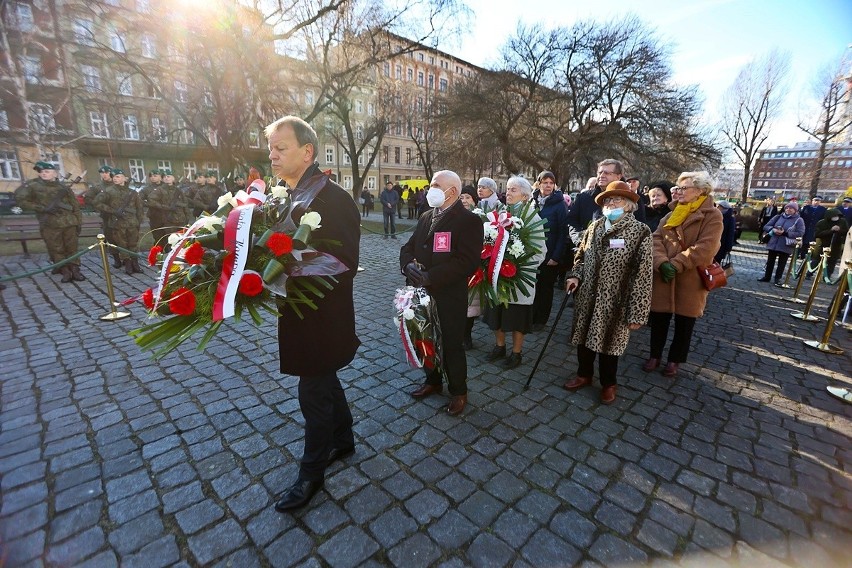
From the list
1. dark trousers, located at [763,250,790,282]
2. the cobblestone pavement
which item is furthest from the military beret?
dark trousers, located at [763,250,790,282]

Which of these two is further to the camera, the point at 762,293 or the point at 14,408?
the point at 762,293

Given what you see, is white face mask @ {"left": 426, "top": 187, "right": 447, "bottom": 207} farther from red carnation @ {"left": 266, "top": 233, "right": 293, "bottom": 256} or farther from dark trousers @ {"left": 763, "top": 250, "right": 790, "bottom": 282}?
dark trousers @ {"left": 763, "top": 250, "right": 790, "bottom": 282}

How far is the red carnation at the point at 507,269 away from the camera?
4.07m

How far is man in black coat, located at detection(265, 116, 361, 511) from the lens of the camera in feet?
7.30

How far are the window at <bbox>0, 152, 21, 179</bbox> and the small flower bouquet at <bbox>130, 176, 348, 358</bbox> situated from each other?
37.9 m

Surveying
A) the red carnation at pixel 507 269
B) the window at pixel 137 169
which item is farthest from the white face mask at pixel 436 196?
the window at pixel 137 169

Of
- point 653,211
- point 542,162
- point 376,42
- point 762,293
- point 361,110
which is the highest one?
point 361,110

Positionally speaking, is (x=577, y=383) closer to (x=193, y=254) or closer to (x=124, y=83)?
(x=193, y=254)

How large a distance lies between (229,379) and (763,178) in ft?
497

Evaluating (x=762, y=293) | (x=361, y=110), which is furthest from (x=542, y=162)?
(x=361, y=110)

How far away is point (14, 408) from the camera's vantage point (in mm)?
3457

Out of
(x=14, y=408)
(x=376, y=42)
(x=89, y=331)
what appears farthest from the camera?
(x=376, y=42)

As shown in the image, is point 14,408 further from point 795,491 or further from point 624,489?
point 795,491

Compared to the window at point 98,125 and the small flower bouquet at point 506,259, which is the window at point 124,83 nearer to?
the window at point 98,125
